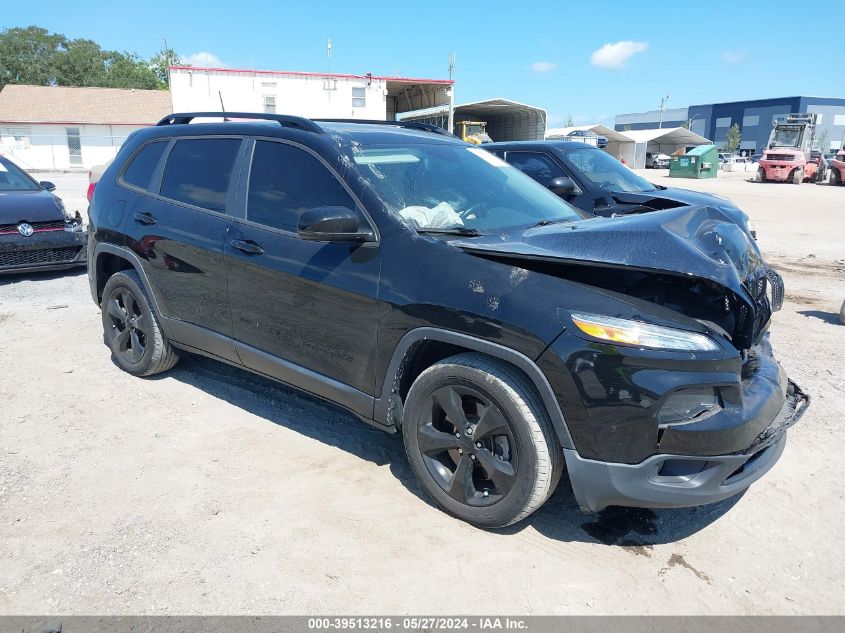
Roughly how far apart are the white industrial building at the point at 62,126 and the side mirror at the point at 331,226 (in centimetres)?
4466

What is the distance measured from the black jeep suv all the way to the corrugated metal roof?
45.0m

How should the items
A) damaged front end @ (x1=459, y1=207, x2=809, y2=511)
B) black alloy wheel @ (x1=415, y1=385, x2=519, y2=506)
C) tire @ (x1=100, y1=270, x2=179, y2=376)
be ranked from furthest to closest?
tire @ (x1=100, y1=270, x2=179, y2=376), black alloy wheel @ (x1=415, y1=385, x2=519, y2=506), damaged front end @ (x1=459, y1=207, x2=809, y2=511)

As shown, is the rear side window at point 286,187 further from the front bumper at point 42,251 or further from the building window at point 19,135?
the building window at point 19,135

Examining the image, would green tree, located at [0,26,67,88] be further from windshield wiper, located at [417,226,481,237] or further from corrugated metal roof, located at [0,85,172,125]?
windshield wiper, located at [417,226,481,237]

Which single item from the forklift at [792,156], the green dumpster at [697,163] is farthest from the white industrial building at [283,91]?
the green dumpster at [697,163]

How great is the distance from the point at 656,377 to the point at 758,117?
106810 mm

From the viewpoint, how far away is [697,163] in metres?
40.5

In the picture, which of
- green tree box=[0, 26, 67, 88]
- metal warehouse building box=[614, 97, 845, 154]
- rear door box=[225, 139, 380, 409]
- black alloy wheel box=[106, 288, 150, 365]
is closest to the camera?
rear door box=[225, 139, 380, 409]

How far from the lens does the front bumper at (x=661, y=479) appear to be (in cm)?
260

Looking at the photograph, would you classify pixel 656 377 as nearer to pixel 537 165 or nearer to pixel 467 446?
pixel 467 446

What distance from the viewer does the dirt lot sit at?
2.65m

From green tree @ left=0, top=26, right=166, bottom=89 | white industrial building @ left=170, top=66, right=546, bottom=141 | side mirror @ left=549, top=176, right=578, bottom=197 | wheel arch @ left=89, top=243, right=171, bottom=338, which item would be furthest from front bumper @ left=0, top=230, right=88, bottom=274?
green tree @ left=0, top=26, right=166, bottom=89

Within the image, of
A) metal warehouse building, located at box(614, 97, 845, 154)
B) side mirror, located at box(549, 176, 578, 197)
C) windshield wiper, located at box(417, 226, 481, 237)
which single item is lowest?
windshield wiper, located at box(417, 226, 481, 237)

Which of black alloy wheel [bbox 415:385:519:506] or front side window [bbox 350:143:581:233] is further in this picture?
front side window [bbox 350:143:581:233]
